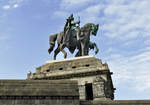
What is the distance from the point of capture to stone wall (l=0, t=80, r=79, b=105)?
10.9 metres

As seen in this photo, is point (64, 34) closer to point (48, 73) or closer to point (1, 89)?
point (48, 73)

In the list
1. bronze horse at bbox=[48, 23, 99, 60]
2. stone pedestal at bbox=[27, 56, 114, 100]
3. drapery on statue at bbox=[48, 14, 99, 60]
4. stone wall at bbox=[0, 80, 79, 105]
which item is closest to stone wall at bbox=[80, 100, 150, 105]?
stone wall at bbox=[0, 80, 79, 105]

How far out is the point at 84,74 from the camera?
77.7ft

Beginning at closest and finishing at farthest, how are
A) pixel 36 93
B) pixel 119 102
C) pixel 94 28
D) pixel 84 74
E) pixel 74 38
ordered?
pixel 36 93 → pixel 119 102 → pixel 84 74 → pixel 74 38 → pixel 94 28

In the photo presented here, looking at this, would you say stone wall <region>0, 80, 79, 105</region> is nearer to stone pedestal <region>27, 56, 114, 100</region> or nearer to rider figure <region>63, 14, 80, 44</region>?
stone pedestal <region>27, 56, 114, 100</region>

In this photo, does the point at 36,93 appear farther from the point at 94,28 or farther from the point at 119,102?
the point at 94,28

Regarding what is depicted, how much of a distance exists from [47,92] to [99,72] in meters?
12.9

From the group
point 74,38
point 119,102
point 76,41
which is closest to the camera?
point 119,102

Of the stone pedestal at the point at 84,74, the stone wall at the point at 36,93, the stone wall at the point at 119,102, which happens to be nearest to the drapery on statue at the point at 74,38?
the stone pedestal at the point at 84,74

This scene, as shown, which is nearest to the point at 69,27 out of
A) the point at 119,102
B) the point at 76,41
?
the point at 76,41

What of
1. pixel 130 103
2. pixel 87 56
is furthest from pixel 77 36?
pixel 130 103

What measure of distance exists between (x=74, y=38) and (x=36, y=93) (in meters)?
18.6

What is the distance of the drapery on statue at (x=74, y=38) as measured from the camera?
28578 mm

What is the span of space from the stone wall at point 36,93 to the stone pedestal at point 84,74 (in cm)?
1077
